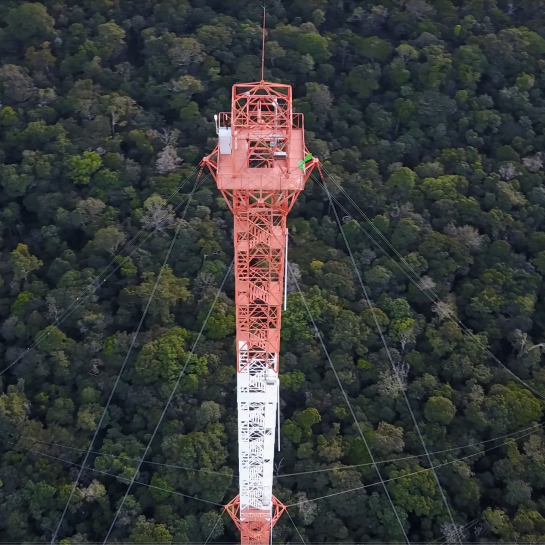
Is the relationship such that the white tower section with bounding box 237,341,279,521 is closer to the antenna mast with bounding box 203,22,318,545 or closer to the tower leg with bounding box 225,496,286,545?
the antenna mast with bounding box 203,22,318,545

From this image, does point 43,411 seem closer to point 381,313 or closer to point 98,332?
point 98,332

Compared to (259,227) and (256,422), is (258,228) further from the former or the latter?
(256,422)

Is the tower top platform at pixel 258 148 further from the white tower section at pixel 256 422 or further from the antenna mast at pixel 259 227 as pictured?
the white tower section at pixel 256 422

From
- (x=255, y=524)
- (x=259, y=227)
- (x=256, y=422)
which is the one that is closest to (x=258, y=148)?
(x=259, y=227)

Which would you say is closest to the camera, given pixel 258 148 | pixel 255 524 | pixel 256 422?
pixel 258 148

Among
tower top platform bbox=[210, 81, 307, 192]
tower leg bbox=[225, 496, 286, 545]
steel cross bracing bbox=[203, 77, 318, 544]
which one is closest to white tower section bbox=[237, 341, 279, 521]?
steel cross bracing bbox=[203, 77, 318, 544]

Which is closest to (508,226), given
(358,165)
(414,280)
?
(414,280)

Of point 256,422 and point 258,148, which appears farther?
point 256,422
